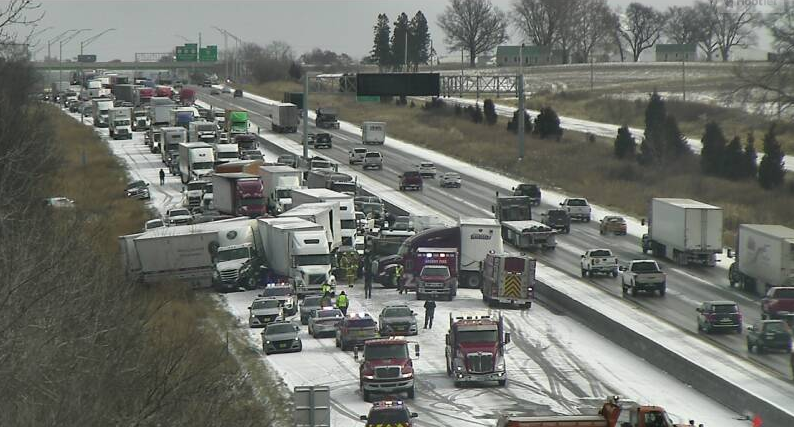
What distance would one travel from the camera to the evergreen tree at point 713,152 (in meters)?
106

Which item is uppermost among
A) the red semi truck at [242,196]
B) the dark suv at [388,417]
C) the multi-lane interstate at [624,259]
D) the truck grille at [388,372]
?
the red semi truck at [242,196]

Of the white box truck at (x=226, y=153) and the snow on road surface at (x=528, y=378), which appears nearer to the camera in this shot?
the snow on road surface at (x=528, y=378)

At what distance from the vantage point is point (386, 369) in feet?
137

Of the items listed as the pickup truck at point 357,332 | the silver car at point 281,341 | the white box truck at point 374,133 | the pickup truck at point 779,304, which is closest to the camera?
the silver car at point 281,341

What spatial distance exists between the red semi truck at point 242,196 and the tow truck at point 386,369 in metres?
40.8

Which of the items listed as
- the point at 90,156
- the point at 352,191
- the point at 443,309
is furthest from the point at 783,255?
the point at 90,156

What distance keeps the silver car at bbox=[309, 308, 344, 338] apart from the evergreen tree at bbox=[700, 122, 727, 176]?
59.0 m

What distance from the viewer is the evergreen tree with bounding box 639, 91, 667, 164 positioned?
116 meters

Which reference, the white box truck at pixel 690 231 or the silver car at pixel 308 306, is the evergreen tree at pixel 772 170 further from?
the silver car at pixel 308 306

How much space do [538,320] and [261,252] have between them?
52.2ft

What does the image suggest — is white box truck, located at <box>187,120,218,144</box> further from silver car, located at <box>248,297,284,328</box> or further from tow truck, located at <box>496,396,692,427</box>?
tow truck, located at <box>496,396,692,427</box>

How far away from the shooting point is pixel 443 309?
193 feet

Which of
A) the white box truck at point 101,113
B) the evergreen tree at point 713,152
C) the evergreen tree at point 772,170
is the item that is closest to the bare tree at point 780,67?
the evergreen tree at point 772,170

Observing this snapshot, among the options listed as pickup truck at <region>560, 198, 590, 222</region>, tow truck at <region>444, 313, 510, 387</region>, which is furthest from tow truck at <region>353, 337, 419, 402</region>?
pickup truck at <region>560, 198, 590, 222</region>
